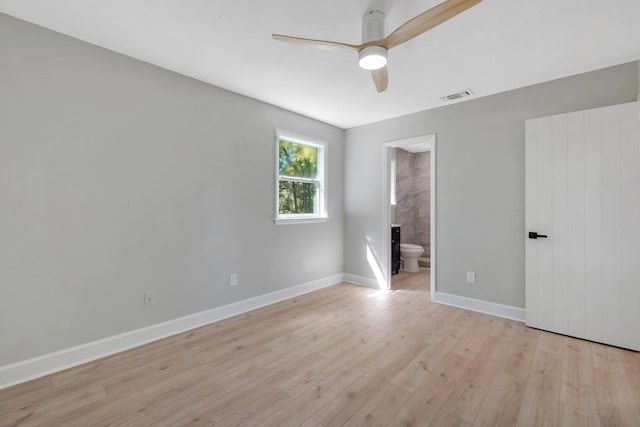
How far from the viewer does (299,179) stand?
12.9 feet

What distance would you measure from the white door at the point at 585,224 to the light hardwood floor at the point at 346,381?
0.24 metres

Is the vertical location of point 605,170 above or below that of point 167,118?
below

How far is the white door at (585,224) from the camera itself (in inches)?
92.4

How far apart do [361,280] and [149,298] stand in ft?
9.49

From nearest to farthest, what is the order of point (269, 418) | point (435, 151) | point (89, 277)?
point (269, 418)
point (89, 277)
point (435, 151)

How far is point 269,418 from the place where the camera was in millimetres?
1604

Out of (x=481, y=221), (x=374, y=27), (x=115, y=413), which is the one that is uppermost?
(x=374, y=27)

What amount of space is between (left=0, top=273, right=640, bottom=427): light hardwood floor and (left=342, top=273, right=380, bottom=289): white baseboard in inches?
52.1

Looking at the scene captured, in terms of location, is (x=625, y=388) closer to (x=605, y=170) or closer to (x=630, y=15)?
(x=605, y=170)

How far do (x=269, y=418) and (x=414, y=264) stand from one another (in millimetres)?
4228

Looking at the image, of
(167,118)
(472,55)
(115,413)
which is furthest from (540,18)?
(115,413)

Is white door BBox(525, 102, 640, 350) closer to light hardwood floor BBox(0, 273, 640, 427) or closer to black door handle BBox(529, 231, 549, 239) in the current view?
black door handle BBox(529, 231, 549, 239)

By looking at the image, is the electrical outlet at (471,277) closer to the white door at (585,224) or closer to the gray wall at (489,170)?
the gray wall at (489,170)

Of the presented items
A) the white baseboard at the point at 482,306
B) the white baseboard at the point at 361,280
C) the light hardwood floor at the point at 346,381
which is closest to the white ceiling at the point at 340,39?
the white baseboard at the point at 482,306
